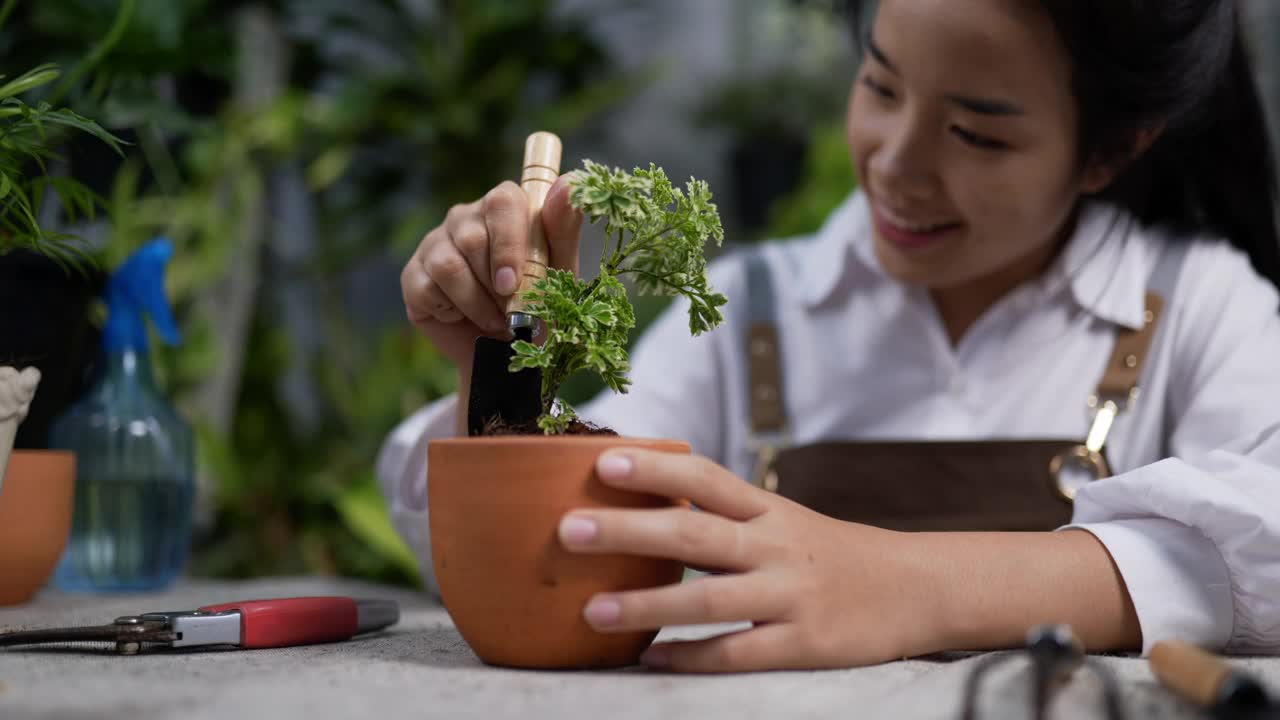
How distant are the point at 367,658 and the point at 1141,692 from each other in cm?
43

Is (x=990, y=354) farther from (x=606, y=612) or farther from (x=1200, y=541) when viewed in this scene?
(x=606, y=612)

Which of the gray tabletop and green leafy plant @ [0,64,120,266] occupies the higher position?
green leafy plant @ [0,64,120,266]

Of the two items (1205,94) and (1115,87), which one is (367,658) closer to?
(1115,87)

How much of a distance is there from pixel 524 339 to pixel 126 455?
22.6 inches

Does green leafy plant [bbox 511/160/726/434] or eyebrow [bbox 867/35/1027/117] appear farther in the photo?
eyebrow [bbox 867/35/1027/117]

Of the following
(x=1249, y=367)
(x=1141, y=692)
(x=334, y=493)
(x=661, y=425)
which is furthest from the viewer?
(x=334, y=493)

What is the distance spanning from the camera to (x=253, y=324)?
2.47 meters

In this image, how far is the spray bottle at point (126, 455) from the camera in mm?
997

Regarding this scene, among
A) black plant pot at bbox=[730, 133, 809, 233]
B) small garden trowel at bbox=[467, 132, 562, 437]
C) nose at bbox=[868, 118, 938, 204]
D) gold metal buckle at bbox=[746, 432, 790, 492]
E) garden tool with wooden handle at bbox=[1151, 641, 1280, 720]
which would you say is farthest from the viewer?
black plant pot at bbox=[730, 133, 809, 233]

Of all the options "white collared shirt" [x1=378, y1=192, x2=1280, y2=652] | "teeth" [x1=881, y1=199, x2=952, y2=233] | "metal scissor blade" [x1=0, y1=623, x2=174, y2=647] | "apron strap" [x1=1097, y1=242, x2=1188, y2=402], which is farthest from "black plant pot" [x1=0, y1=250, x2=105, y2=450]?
"apron strap" [x1=1097, y1=242, x2=1188, y2=402]

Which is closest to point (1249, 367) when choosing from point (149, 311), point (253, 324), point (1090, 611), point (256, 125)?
point (1090, 611)

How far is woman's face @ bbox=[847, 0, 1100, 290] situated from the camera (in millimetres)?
893

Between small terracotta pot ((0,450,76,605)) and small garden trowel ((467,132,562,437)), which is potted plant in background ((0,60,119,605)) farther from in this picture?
small garden trowel ((467,132,562,437))

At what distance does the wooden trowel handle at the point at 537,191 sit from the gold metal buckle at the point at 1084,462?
0.64m
